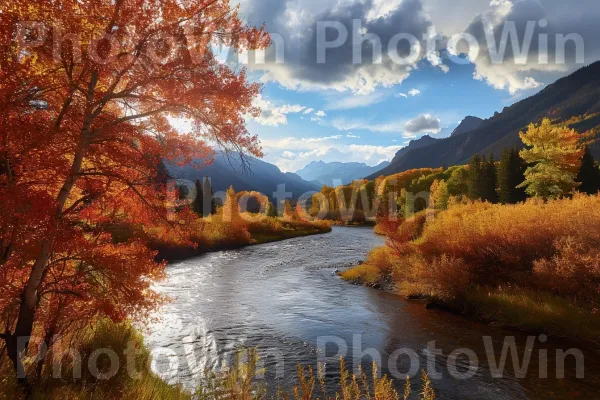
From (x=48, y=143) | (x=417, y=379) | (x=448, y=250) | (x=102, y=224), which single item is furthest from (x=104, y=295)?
(x=448, y=250)

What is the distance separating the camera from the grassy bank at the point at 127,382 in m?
6.70

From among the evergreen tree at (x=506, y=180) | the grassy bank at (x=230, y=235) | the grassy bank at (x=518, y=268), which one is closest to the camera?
the grassy bank at (x=518, y=268)

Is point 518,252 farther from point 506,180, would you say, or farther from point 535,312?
point 506,180

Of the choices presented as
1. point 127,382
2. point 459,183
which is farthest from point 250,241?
point 459,183

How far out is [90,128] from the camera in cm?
774

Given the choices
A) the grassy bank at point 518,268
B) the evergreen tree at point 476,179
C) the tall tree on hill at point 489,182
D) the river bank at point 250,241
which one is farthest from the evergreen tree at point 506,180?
the grassy bank at point 518,268

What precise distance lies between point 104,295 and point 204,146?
4246 millimetres

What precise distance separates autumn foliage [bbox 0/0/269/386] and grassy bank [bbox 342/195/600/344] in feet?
50.2

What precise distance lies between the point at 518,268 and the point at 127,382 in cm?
1907

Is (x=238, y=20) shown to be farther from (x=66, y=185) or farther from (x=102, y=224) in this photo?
(x=102, y=224)

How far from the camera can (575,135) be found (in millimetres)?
38969

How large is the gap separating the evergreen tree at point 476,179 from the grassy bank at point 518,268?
51448 millimetres

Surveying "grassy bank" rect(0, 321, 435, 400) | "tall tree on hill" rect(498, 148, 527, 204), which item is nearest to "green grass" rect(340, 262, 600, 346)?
"grassy bank" rect(0, 321, 435, 400)

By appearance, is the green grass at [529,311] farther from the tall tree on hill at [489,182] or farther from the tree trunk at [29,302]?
the tall tree on hill at [489,182]
